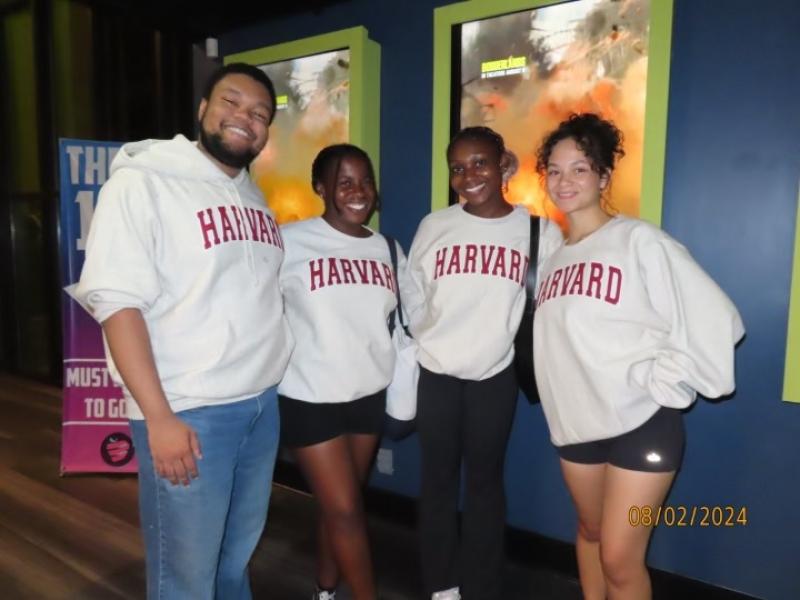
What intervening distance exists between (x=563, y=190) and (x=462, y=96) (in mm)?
1028

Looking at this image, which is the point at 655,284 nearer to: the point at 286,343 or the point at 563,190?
the point at 563,190

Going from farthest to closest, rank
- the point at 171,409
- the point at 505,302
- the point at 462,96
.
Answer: the point at 462,96 → the point at 505,302 → the point at 171,409

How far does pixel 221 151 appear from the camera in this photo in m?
1.36

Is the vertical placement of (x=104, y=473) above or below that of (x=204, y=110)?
below

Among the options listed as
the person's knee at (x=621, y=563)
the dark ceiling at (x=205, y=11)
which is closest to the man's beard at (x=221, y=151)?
the person's knee at (x=621, y=563)

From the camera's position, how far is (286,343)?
1.48m

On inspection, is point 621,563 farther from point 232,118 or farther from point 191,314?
point 232,118

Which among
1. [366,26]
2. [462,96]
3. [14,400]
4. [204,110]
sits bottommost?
[14,400]

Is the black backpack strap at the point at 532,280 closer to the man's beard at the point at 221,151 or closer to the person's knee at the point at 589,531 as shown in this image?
the person's knee at the point at 589,531

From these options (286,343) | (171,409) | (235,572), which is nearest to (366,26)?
(286,343)

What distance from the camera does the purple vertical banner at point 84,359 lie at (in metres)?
3.01

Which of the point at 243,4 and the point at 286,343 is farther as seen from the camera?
the point at 243,4

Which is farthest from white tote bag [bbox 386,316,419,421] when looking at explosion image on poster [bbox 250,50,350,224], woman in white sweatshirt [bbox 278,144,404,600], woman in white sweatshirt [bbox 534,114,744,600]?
explosion image on poster [bbox 250,50,350,224]

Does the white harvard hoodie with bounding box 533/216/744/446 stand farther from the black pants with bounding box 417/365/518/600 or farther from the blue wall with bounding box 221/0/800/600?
the blue wall with bounding box 221/0/800/600
